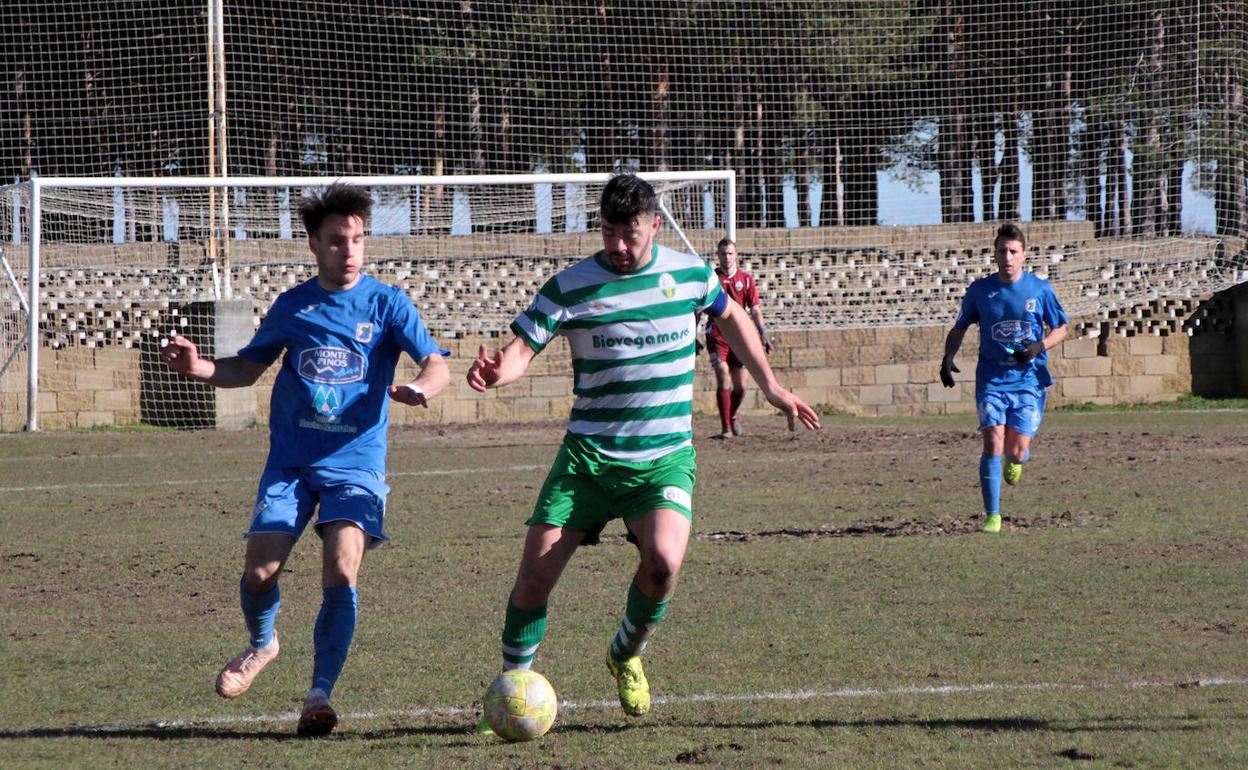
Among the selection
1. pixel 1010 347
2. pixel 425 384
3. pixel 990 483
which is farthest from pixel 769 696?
pixel 1010 347

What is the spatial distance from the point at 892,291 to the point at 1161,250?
431 cm

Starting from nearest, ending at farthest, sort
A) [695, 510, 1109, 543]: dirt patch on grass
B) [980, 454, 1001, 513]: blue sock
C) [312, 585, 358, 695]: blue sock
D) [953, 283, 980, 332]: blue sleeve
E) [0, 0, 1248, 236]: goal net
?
1. [312, 585, 358, 695]: blue sock
2. [695, 510, 1109, 543]: dirt patch on grass
3. [980, 454, 1001, 513]: blue sock
4. [953, 283, 980, 332]: blue sleeve
5. [0, 0, 1248, 236]: goal net

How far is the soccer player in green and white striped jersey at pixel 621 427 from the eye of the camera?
479 cm

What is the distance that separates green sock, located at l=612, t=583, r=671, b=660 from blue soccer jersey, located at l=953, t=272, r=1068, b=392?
5.46m

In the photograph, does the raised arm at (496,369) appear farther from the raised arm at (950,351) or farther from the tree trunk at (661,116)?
the tree trunk at (661,116)

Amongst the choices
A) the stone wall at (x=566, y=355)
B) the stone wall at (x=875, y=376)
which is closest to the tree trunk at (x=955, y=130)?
the stone wall at (x=566, y=355)

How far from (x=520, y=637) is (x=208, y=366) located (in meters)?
1.41

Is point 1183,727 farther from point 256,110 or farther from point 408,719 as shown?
point 256,110

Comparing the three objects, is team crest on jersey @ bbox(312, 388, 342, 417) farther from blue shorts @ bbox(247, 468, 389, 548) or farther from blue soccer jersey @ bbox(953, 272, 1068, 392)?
blue soccer jersey @ bbox(953, 272, 1068, 392)

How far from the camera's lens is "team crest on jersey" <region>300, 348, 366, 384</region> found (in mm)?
4918

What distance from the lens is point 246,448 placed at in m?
16.4

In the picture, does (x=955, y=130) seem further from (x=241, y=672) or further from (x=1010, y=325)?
(x=241, y=672)

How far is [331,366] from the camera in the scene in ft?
16.1

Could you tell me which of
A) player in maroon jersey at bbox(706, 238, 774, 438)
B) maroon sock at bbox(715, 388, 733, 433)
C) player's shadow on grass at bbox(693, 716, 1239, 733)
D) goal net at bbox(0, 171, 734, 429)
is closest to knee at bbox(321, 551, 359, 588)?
player's shadow on grass at bbox(693, 716, 1239, 733)
